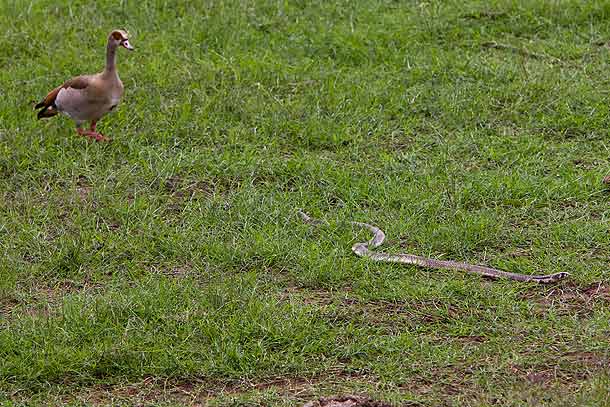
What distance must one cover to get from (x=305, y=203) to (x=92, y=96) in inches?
65.1

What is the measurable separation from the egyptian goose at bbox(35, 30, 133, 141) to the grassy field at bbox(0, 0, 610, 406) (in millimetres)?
190

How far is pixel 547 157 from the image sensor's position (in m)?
7.31

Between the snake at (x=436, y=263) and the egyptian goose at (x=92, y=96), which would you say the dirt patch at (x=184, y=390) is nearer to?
the snake at (x=436, y=263)

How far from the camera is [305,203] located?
6.70 m

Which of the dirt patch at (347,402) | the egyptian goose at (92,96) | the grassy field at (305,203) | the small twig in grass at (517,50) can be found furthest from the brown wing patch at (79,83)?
the dirt patch at (347,402)

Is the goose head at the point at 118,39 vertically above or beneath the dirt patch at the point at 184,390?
above

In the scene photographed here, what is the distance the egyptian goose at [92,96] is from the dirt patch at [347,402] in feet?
11.2

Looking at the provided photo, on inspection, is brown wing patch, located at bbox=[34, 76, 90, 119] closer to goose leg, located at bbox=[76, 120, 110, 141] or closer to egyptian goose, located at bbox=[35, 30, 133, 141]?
egyptian goose, located at bbox=[35, 30, 133, 141]

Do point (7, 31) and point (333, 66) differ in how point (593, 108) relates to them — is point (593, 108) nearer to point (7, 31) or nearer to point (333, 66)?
point (333, 66)

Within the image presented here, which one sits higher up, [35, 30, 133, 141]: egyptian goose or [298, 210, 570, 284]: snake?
[35, 30, 133, 141]: egyptian goose

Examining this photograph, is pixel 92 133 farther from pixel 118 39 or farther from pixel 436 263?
pixel 436 263

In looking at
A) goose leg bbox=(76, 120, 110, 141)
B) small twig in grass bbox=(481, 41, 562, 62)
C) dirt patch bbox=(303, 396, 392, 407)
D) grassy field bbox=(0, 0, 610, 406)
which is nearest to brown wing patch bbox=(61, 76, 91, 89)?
goose leg bbox=(76, 120, 110, 141)

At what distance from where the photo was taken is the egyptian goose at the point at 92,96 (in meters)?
7.40

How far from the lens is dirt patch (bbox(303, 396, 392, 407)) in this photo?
4539 mm
